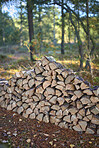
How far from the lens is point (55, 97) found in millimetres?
3170

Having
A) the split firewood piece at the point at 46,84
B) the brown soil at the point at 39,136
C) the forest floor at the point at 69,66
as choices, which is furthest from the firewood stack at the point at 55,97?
the forest floor at the point at 69,66

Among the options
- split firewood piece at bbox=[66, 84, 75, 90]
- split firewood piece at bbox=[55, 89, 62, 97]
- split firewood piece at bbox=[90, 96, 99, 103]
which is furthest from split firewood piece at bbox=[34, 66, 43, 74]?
split firewood piece at bbox=[90, 96, 99, 103]

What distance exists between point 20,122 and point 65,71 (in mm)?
1640

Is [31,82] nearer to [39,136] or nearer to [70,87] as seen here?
[70,87]

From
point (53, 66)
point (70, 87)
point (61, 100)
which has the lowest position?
point (61, 100)

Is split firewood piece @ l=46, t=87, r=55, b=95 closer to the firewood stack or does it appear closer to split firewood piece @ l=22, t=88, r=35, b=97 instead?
the firewood stack

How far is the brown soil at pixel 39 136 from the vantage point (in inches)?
102

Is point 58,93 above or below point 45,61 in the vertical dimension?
below

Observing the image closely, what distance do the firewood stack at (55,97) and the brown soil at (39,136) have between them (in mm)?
155

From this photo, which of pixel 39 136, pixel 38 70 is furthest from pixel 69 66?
pixel 39 136

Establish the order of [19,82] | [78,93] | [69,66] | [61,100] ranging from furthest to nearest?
1. [69,66]
2. [19,82]
3. [61,100]
4. [78,93]

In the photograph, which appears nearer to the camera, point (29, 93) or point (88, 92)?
point (88, 92)

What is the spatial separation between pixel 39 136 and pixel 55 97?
2.93 feet

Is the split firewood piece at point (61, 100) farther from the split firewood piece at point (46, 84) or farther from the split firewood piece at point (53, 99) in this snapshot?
the split firewood piece at point (46, 84)
